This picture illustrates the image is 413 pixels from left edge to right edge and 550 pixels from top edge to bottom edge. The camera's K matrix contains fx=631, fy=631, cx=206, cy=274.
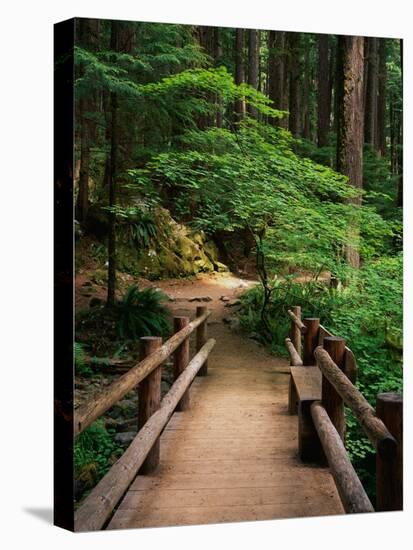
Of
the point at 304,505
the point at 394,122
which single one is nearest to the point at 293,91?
the point at 394,122

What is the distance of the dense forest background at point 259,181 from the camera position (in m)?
3.96

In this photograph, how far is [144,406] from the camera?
3797 millimetres

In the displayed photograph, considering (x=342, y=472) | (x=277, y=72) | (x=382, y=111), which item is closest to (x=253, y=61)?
(x=277, y=72)

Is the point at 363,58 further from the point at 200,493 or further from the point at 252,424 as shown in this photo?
the point at 200,493

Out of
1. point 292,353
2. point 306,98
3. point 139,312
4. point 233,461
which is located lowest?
point 233,461

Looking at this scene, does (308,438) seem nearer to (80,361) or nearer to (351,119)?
(80,361)

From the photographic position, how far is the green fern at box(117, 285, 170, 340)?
12.9 ft

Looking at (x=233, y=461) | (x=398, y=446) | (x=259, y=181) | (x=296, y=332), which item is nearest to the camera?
(x=398, y=446)

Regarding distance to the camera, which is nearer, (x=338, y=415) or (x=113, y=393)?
(x=113, y=393)

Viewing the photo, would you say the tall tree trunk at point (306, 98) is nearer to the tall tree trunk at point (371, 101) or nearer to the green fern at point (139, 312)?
the tall tree trunk at point (371, 101)

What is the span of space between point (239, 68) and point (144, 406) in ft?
7.89

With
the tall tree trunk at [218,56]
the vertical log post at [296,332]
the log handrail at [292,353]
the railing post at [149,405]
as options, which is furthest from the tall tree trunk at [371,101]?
the railing post at [149,405]

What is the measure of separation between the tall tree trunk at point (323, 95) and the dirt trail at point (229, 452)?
1.21 metres

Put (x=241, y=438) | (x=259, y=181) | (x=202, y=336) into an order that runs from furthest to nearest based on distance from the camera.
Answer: (x=202, y=336) < (x=259, y=181) < (x=241, y=438)
